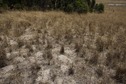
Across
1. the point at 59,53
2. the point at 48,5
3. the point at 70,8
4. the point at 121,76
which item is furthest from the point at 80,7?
the point at 121,76

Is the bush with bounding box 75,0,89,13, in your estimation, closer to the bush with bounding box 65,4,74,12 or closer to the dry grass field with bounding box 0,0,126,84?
the bush with bounding box 65,4,74,12

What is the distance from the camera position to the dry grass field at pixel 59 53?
483 centimetres

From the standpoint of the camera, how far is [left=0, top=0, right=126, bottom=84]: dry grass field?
15.9 feet

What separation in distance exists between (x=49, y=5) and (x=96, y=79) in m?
10.4

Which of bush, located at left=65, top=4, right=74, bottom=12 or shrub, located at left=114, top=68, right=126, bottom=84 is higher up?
bush, located at left=65, top=4, right=74, bottom=12

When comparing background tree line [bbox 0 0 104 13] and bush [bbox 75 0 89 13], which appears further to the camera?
bush [bbox 75 0 89 13]

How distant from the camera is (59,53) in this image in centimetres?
629

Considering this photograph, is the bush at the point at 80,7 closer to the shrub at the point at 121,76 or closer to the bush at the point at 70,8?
the bush at the point at 70,8

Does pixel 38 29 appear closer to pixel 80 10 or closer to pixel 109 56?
pixel 109 56

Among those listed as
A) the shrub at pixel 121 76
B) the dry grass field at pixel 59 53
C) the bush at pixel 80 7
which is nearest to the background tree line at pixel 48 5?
the bush at pixel 80 7

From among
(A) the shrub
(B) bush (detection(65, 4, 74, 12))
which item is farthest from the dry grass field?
(B) bush (detection(65, 4, 74, 12))

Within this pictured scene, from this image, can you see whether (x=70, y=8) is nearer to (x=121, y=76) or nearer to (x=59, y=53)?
(x=59, y=53)

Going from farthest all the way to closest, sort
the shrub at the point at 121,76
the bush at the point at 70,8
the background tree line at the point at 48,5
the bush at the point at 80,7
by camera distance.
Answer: the bush at the point at 80,7 < the bush at the point at 70,8 < the background tree line at the point at 48,5 < the shrub at the point at 121,76

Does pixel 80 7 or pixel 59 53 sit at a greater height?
pixel 80 7
